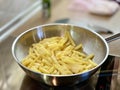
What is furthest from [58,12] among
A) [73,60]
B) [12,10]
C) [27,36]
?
[73,60]

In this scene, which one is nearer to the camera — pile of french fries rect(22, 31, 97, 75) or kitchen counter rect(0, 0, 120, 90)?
pile of french fries rect(22, 31, 97, 75)

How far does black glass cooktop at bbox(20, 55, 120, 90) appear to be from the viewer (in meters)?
0.63

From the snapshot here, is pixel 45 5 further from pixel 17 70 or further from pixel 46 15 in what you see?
pixel 17 70

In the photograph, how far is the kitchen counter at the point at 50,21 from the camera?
711 mm

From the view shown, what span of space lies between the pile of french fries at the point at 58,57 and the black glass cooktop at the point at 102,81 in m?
0.05

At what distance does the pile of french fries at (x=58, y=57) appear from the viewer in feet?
1.99

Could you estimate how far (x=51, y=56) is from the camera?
659 millimetres

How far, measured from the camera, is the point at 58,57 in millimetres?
662

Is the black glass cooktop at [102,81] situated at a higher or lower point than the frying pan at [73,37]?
lower

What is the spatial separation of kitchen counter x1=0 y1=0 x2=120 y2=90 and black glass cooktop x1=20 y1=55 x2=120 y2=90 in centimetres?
4

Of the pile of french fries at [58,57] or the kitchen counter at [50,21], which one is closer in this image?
the pile of french fries at [58,57]

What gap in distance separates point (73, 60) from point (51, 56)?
0.07 m

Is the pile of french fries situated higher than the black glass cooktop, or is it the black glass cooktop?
the pile of french fries

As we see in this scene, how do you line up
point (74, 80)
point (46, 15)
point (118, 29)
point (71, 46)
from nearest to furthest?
1. point (74, 80)
2. point (71, 46)
3. point (118, 29)
4. point (46, 15)
